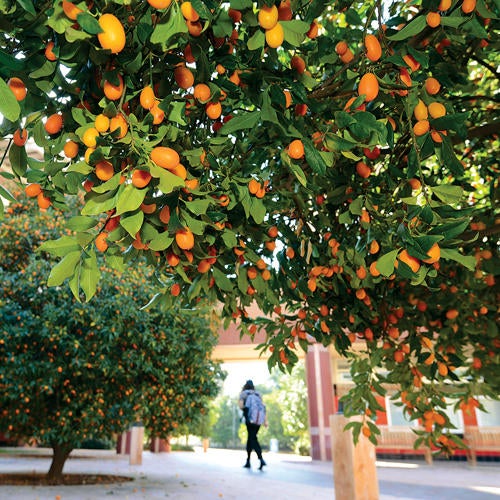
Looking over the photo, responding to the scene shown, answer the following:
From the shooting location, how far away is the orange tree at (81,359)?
6.28m

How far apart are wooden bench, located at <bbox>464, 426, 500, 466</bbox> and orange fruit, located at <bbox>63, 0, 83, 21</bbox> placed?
1375 cm

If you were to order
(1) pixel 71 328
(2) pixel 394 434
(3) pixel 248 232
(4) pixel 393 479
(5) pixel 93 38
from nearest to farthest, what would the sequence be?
(5) pixel 93 38, (3) pixel 248 232, (1) pixel 71 328, (4) pixel 393 479, (2) pixel 394 434

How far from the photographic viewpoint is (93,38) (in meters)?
1.18

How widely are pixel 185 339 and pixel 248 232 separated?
19.3 ft

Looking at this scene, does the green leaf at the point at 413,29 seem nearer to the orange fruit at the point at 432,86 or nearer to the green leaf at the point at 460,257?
the orange fruit at the point at 432,86

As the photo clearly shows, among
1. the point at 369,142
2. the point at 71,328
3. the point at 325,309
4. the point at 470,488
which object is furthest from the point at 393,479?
the point at 369,142

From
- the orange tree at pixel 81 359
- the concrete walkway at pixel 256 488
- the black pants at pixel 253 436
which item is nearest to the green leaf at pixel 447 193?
the orange tree at pixel 81 359

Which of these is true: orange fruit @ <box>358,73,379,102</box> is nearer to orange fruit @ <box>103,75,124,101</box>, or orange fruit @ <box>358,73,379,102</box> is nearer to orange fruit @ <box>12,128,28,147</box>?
orange fruit @ <box>103,75,124,101</box>

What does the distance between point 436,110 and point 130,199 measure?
3.27 ft

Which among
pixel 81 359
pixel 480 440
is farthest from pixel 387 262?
pixel 480 440

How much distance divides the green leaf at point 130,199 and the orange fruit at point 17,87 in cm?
39

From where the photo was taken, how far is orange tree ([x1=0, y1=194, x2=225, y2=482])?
6.28 m

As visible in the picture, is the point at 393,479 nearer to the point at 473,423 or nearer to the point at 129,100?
the point at 473,423

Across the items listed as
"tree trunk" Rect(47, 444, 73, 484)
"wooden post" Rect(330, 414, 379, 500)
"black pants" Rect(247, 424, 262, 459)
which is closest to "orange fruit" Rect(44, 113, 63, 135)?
"wooden post" Rect(330, 414, 379, 500)
